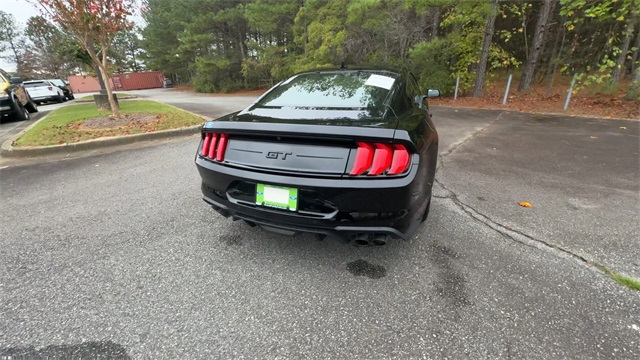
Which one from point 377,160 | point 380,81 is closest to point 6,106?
point 380,81

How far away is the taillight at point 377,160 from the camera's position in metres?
1.73

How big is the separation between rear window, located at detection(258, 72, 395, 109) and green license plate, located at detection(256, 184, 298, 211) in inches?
31.6

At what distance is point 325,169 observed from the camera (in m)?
1.76

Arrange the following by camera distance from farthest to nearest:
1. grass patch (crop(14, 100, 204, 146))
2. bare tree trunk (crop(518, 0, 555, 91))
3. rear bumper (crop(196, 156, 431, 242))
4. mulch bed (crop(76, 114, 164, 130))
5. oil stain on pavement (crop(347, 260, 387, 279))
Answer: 1. bare tree trunk (crop(518, 0, 555, 91))
2. mulch bed (crop(76, 114, 164, 130))
3. grass patch (crop(14, 100, 204, 146))
4. oil stain on pavement (crop(347, 260, 387, 279))
5. rear bumper (crop(196, 156, 431, 242))

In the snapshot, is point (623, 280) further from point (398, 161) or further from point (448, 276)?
point (398, 161)

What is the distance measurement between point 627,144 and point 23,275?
875 centimetres

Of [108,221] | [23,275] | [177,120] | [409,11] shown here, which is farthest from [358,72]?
[409,11]

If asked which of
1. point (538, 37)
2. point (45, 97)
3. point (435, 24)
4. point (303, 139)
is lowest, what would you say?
point (45, 97)

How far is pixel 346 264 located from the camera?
2.16 metres

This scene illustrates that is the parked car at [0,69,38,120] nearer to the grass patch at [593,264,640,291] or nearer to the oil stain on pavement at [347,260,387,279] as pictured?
the oil stain on pavement at [347,260,387,279]

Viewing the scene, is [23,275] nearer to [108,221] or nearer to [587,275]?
[108,221]

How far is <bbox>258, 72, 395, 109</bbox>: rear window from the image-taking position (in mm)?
2281

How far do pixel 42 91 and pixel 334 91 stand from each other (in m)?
19.9

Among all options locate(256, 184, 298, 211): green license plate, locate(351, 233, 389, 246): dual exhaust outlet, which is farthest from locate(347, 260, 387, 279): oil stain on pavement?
locate(256, 184, 298, 211): green license plate
